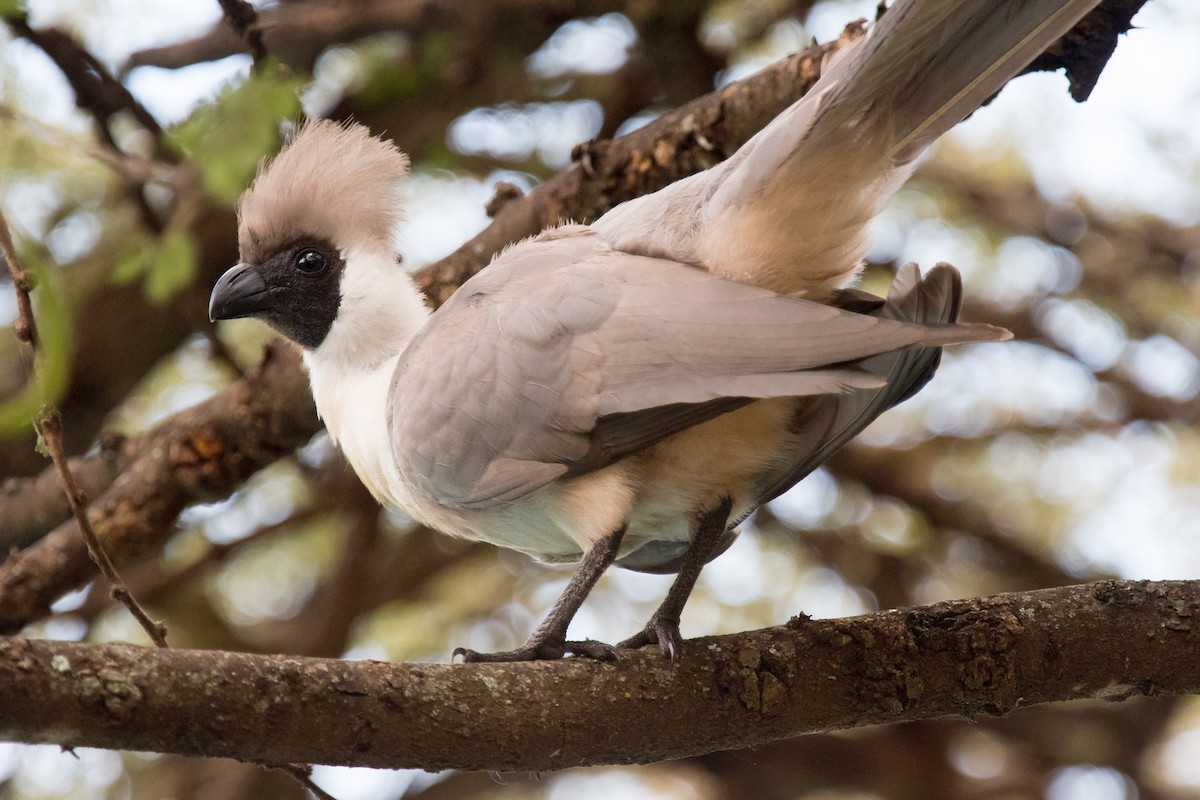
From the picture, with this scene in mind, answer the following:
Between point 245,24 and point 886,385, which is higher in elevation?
point 245,24

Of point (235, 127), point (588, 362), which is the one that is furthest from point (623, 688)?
point (235, 127)

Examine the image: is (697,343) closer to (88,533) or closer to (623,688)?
(623,688)

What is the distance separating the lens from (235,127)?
139 inches

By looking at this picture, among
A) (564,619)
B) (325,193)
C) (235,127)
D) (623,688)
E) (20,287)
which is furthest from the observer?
(325,193)

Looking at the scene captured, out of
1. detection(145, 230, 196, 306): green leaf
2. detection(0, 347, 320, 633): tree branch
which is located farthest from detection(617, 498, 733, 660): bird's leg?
detection(145, 230, 196, 306): green leaf

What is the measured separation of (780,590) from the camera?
682 centimetres

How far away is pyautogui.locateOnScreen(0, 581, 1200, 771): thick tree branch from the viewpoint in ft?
7.23

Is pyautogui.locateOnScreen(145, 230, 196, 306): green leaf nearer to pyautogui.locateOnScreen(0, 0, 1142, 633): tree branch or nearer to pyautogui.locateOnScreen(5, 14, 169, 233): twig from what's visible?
pyautogui.locateOnScreen(0, 0, 1142, 633): tree branch

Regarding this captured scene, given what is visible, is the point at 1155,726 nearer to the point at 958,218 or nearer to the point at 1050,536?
the point at 1050,536

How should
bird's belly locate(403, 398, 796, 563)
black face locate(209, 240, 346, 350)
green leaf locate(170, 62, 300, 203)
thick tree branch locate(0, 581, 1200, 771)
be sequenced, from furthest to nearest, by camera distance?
black face locate(209, 240, 346, 350) → green leaf locate(170, 62, 300, 203) → bird's belly locate(403, 398, 796, 563) → thick tree branch locate(0, 581, 1200, 771)

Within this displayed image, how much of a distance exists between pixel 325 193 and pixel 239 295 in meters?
0.42

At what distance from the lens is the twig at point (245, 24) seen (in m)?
4.03

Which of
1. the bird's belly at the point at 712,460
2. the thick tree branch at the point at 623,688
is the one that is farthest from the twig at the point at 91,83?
the thick tree branch at the point at 623,688

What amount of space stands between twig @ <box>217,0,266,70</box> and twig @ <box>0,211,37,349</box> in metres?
1.47
